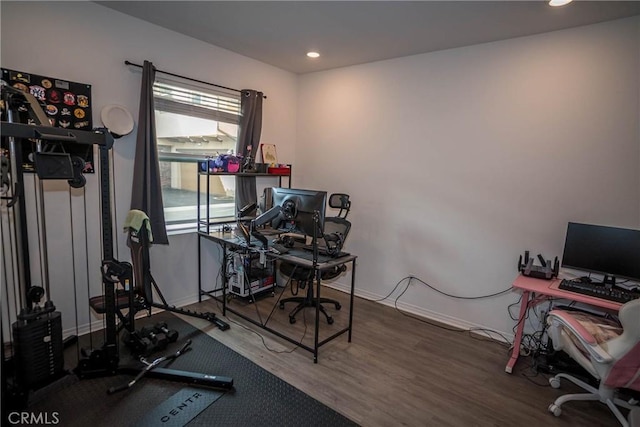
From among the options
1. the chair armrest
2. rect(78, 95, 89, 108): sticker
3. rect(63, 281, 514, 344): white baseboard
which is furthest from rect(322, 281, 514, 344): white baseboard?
rect(78, 95, 89, 108): sticker

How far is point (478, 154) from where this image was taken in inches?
124

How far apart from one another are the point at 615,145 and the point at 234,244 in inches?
125

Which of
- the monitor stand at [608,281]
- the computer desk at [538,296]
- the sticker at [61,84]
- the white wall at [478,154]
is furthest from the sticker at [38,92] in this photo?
the monitor stand at [608,281]

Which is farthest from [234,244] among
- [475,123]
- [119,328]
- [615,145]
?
[615,145]

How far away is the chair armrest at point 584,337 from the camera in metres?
1.89

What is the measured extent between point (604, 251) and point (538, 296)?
559 mm

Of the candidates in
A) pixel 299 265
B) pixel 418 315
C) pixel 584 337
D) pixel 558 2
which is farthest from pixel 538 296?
pixel 558 2

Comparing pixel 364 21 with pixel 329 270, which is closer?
pixel 364 21

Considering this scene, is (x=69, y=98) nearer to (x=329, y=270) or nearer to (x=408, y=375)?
(x=329, y=270)

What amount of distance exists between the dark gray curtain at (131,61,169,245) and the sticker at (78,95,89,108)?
39 centimetres

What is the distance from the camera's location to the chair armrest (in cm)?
189

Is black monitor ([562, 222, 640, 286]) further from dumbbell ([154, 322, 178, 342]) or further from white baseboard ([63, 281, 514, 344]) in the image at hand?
dumbbell ([154, 322, 178, 342])

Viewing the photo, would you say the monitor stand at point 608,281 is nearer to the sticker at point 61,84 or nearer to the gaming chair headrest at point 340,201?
the gaming chair headrest at point 340,201

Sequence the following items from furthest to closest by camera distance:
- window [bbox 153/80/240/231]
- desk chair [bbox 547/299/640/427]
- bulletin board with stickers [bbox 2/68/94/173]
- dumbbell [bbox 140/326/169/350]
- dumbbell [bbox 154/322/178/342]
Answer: window [bbox 153/80/240/231]
dumbbell [bbox 154/322/178/342]
dumbbell [bbox 140/326/169/350]
bulletin board with stickers [bbox 2/68/94/173]
desk chair [bbox 547/299/640/427]
